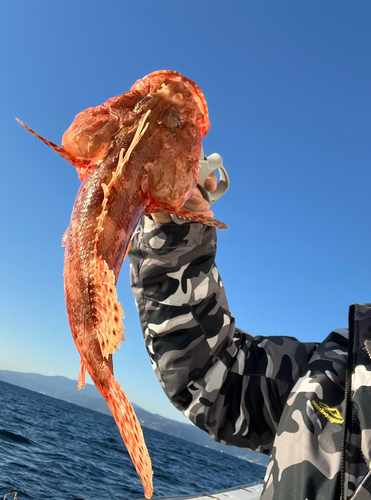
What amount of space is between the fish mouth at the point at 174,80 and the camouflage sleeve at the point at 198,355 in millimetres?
1003

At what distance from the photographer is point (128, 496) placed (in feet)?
73.6

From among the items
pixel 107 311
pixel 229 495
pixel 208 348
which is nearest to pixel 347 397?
pixel 208 348

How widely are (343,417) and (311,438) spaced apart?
0.22 metres

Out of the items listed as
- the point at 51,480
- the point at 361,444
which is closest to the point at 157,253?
the point at 361,444

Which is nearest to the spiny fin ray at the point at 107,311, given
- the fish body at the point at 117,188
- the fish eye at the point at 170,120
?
the fish body at the point at 117,188

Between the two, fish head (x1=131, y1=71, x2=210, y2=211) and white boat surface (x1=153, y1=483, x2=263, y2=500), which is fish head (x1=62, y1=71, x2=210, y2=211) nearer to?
fish head (x1=131, y1=71, x2=210, y2=211)

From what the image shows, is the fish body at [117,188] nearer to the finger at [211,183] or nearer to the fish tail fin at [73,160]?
the fish tail fin at [73,160]

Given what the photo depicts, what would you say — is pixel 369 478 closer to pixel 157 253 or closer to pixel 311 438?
pixel 311 438

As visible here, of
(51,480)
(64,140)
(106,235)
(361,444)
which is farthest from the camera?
(51,480)

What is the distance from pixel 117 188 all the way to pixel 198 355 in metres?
1.72

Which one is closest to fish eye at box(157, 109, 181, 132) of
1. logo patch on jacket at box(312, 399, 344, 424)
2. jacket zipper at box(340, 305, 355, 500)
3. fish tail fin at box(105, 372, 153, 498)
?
fish tail fin at box(105, 372, 153, 498)

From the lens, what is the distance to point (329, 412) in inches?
92.9

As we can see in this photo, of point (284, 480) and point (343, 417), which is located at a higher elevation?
point (343, 417)

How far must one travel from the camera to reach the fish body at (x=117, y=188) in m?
1.55
